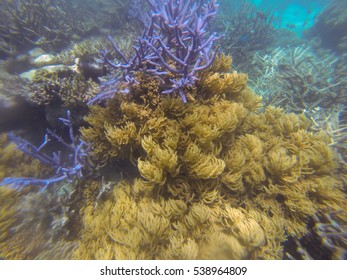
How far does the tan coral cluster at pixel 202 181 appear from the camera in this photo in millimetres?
2355

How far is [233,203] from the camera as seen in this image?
102 inches

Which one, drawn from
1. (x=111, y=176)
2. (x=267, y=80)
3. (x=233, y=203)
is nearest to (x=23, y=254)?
(x=111, y=176)

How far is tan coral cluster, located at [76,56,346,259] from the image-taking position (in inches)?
92.7

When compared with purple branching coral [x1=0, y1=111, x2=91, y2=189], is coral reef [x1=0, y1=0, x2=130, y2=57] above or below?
above

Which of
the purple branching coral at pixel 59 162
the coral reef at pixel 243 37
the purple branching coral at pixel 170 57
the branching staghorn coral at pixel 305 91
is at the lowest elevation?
the purple branching coral at pixel 59 162

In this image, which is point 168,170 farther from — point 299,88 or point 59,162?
point 299,88

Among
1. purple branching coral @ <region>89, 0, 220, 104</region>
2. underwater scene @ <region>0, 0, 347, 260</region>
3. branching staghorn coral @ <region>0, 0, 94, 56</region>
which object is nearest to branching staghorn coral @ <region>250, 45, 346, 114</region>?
underwater scene @ <region>0, 0, 347, 260</region>

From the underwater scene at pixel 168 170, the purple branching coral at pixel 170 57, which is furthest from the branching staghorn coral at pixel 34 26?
the purple branching coral at pixel 170 57

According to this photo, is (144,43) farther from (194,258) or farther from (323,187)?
(323,187)

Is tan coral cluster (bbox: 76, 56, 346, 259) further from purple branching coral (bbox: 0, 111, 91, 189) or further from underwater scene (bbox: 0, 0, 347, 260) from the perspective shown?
purple branching coral (bbox: 0, 111, 91, 189)

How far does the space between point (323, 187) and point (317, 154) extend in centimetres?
48

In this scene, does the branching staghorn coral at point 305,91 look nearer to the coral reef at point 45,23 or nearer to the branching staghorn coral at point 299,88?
the branching staghorn coral at point 299,88
